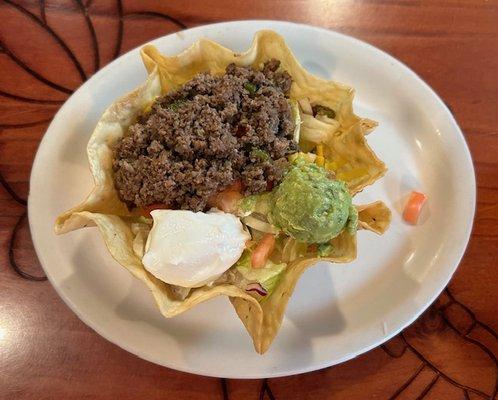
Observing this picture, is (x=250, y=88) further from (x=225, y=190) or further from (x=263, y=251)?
(x=263, y=251)

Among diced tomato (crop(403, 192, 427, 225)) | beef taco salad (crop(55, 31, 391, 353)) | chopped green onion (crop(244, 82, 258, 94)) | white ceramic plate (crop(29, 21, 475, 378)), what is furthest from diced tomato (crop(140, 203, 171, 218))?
diced tomato (crop(403, 192, 427, 225))

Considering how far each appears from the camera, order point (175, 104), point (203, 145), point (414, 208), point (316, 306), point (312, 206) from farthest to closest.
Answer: point (414, 208) < point (316, 306) < point (175, 104) < point (203, 145) < point (312, 206)

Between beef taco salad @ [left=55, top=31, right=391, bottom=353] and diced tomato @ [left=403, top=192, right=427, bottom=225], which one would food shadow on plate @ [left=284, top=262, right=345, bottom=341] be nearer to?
beef taco salad @ [left=55, top=31, right=391, bottom=353]

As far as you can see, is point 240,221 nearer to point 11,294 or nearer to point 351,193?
point 351,193

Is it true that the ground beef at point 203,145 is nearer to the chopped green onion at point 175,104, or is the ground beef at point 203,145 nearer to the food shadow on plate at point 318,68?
the chopped green onion at point 175,104

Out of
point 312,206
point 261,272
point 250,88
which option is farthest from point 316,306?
point 250,88

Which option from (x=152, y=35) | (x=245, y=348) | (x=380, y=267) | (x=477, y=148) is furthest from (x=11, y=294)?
(x=477, y=148)

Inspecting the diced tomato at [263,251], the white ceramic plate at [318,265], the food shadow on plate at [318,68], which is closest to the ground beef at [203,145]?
the diced tomato at [263,251]
